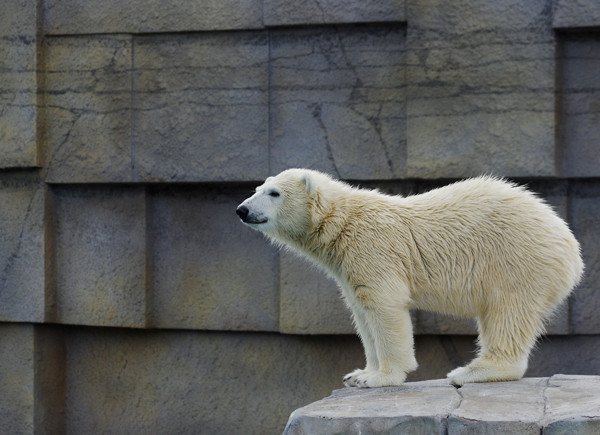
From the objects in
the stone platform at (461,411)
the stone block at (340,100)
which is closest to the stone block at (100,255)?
the stone block at (340,100)

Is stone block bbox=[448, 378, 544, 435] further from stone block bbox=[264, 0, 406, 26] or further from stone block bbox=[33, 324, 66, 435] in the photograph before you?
stone block bbox=[33, 324, 66, 435]

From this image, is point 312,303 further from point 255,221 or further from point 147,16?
point 147,16

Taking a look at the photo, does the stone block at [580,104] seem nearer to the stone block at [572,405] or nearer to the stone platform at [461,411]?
the stone block at [572,405]

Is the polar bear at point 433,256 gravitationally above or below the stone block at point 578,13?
below

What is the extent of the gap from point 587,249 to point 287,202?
2.41 meters

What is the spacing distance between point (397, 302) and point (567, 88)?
2.37 metres

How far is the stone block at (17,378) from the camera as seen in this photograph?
21.0 feet

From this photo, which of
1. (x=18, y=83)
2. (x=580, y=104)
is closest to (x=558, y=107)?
(x=580, y=104)

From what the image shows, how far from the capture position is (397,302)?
13.8 feet

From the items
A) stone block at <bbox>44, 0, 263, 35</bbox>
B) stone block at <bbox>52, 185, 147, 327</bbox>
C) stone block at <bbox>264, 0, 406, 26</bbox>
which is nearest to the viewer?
stone block at <bbox>264, 0, 406, 26</bbox>

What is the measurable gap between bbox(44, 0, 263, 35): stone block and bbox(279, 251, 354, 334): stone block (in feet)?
5.19

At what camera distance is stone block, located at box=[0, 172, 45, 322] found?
6340 millimetres

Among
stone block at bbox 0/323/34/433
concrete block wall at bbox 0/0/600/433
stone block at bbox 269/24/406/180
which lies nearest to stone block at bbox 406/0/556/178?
concrete block wall at bbox 0/0/600/433

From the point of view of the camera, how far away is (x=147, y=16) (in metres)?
6.16
